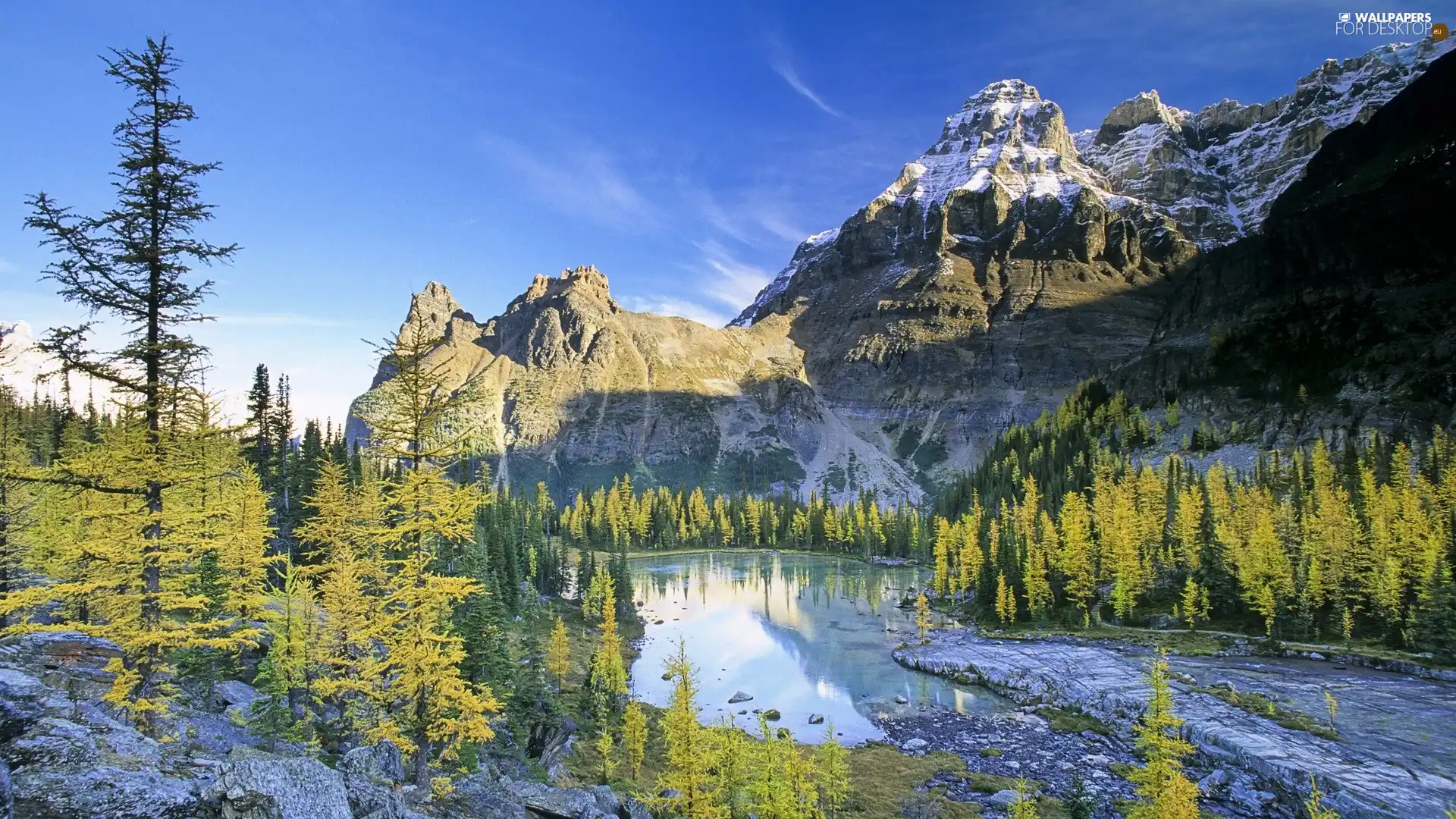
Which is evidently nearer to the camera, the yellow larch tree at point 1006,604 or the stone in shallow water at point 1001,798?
the stone in shallow water at point 1001,798

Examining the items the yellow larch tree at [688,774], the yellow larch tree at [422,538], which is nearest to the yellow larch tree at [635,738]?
the yellow larch tree at [688,774]

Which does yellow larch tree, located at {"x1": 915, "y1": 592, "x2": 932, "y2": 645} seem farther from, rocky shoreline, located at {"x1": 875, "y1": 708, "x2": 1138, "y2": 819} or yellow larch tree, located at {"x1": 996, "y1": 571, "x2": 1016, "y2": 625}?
rocky shoreline, located at {"x1": 875, "y1": 708, "x2": 1138, "y2": 819}

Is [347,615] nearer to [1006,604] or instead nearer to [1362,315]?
[1006,604]

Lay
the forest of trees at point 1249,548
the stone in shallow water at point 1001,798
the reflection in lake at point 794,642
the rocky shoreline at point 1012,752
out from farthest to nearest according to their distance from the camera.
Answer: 1. the forest of trees at point 1249,548
2. the reflection in lake at point 794,642
3. the rocky shoreline at point 1012,752
4. the stone in shallow water at point 1001,798

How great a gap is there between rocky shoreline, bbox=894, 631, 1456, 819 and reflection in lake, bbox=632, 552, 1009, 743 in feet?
14.8

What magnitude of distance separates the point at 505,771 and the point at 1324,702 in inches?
2101

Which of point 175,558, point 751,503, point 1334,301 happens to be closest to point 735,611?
point 175,558

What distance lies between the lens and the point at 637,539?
552 feet

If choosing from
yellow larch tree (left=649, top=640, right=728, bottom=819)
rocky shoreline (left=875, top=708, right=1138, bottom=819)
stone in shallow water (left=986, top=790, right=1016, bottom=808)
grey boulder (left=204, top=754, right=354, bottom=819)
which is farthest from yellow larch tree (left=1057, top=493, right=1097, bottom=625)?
grey boulder (left=204, top=754, right=354, bottom=819)

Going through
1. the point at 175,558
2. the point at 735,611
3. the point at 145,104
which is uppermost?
the point at 145,104

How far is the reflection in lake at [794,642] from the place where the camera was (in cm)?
5262

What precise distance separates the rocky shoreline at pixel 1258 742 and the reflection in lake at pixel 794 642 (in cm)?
452

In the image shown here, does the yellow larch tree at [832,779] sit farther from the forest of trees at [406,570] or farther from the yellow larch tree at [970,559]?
the yellow larch tree at [970,559]

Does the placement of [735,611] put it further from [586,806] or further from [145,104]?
[145,104]
